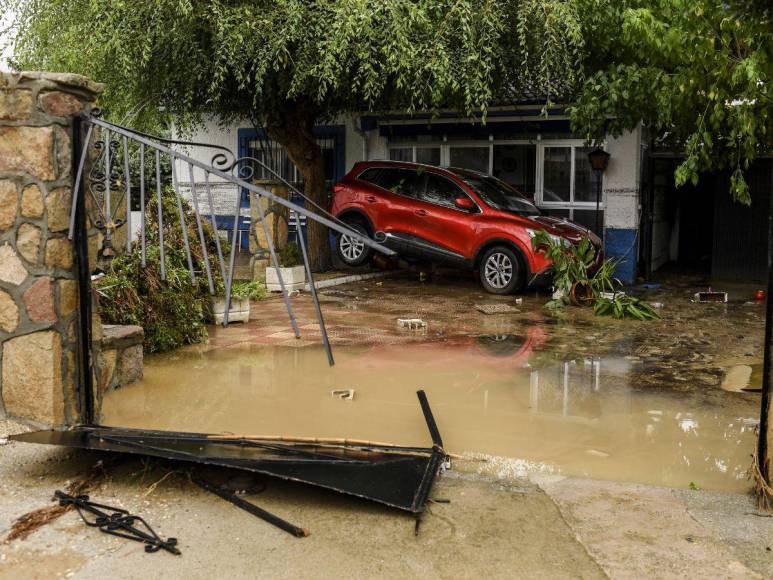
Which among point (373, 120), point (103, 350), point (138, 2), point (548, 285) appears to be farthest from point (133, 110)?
point (103, 350)

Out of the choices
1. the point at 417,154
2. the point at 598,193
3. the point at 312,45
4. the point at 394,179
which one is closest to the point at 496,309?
the point at 394,179

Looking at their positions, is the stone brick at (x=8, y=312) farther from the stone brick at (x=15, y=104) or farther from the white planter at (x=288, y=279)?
the white planter at (x=288, y=279)

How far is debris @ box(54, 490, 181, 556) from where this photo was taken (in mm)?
3770

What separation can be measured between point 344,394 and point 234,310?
3388 millimetres

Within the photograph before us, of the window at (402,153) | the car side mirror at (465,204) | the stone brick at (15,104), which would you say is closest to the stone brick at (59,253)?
the stone brick at (15,104)

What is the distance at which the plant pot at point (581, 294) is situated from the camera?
1189cm

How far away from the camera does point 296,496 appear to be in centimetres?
431

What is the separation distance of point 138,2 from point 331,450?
9.01m

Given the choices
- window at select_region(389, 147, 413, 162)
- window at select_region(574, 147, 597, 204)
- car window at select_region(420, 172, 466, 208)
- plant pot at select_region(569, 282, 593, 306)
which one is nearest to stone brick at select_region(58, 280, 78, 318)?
plant pot at select_region(569, 282, 593, 306)

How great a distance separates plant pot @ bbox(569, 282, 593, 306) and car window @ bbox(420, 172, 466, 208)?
2572mm

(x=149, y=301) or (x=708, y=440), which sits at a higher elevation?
(x=149, y=301)

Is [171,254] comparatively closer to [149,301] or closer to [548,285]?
[149,301]

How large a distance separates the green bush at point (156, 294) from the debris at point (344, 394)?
1.94 m

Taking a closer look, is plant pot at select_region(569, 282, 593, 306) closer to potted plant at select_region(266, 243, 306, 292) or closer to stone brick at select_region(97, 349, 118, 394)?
potted plant at select_region(266, 243, 306, 292)
